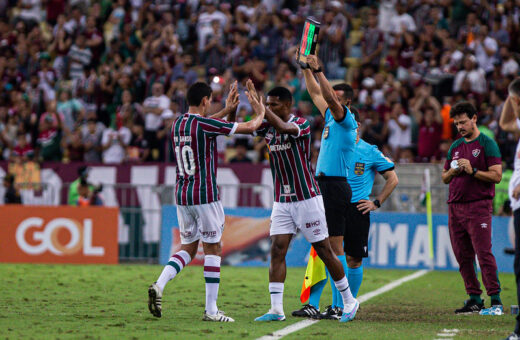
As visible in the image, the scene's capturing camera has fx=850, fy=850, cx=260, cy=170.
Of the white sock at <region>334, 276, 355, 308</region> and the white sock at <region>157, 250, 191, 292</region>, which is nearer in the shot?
the white sock at <region>157, 250, 191, 292</region>

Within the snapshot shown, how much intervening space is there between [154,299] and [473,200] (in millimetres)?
4397

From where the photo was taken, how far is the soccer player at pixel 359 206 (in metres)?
10.3

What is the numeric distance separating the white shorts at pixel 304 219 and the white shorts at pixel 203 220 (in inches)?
24.5

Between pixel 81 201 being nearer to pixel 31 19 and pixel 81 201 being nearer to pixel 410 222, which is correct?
pixel 410 222

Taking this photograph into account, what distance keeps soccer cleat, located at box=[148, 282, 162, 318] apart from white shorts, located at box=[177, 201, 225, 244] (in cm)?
83

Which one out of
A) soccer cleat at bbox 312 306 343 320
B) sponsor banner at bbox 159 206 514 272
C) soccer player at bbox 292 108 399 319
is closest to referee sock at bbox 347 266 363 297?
soccer player at bbox 292 108 399 319

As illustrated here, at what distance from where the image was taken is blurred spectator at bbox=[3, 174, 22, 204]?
19656 millimetres

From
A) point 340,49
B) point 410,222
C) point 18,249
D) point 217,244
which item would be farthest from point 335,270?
point 340,49

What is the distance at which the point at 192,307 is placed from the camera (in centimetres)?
1070

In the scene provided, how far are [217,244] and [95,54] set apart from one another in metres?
17.2

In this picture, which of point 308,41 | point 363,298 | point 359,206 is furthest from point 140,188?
point 308,41

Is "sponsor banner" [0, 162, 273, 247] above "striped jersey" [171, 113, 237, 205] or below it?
below

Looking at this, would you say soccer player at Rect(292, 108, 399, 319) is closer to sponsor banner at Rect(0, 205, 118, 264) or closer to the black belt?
the black belt

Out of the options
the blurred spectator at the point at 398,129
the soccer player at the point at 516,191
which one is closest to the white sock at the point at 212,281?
the soccer player at the point at 516,191
